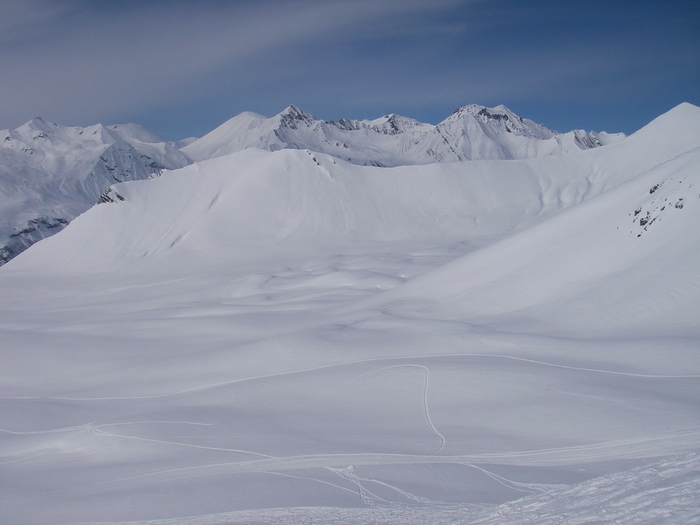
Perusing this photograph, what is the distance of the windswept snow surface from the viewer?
573 cm

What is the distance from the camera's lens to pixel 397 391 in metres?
9.85

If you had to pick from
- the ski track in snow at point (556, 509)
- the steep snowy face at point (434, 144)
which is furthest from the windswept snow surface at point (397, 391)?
the steep snowy face at point (434, 144)

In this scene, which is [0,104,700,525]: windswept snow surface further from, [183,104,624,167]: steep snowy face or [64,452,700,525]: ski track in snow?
[183,104,624,167]: steep snowy face

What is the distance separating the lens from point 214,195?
192 feet

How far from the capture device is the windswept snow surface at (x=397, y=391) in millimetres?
5730

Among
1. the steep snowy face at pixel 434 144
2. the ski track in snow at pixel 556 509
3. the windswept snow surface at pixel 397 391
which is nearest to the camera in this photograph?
the ski track in snow at pixel 556 509

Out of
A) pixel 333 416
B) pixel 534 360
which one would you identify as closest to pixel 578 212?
pixel 534 360

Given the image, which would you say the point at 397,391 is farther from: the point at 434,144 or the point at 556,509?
the point at 434,144

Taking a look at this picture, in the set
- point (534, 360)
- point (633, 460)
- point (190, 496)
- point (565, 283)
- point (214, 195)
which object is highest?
point (214, 195)

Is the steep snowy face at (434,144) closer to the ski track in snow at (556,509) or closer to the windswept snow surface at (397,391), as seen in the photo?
the windswept snow surface at (397,391)

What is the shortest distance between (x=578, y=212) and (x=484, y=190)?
1585 inches

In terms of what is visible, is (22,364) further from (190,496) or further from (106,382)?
(190,496)

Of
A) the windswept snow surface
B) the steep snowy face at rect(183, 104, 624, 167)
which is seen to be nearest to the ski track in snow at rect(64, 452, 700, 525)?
the windswept snow surface

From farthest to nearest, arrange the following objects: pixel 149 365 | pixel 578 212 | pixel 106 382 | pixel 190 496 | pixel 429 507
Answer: pixel 578 212
pixel 149 365
pixel 106 382
pixel 190 496
pixel 429 507
